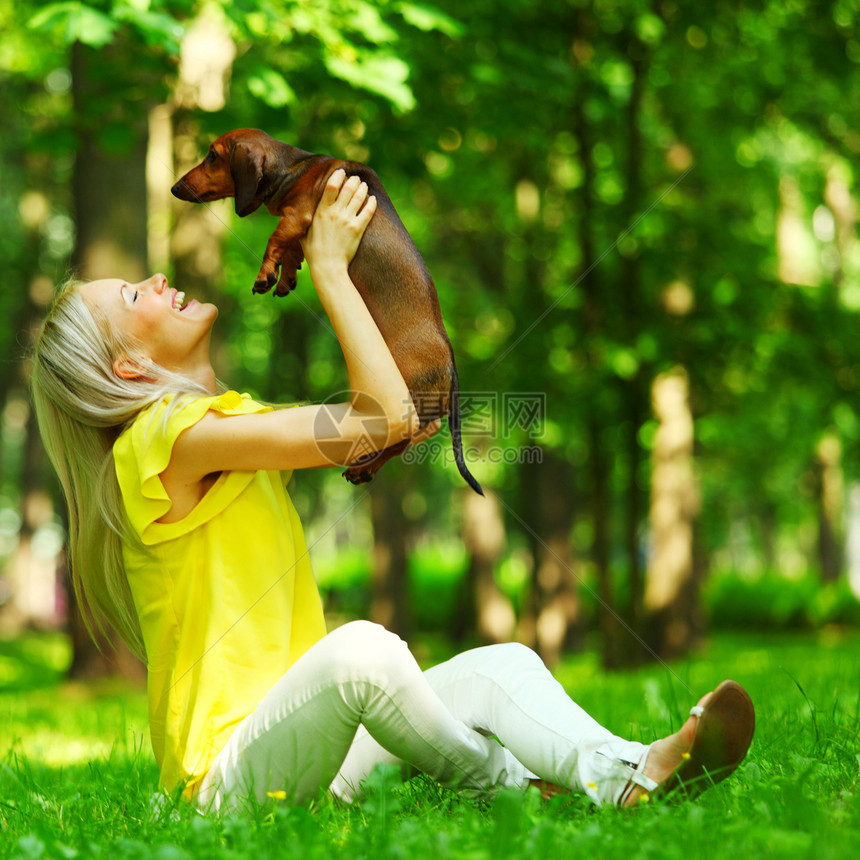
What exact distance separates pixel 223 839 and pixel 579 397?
6.15 metres

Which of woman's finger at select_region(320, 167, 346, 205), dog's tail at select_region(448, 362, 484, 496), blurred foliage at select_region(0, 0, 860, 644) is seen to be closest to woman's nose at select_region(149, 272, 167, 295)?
woman's finger at select_region(320, 167, 346, 205)

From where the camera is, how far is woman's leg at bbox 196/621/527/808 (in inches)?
89.3

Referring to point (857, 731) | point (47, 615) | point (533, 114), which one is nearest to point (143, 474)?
point (857, 731)

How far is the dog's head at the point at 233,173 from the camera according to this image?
9.62ft

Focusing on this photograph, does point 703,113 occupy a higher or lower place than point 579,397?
higher

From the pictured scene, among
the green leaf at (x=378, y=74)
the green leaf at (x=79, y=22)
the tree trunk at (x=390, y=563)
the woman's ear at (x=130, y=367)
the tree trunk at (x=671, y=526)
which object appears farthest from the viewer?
the tree trunk at (x=390, y=563)

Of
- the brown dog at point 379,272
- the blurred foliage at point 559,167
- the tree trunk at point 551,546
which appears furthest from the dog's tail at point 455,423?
the tree trunk at point 551,546

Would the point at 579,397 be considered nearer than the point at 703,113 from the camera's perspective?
Yes

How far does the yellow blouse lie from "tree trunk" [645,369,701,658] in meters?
7.56

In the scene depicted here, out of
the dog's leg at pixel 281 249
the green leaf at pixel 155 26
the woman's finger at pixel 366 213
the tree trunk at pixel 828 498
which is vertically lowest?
the tree trunk at pixel 828 498

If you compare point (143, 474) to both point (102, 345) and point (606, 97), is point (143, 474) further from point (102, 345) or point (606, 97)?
point (606, 97)

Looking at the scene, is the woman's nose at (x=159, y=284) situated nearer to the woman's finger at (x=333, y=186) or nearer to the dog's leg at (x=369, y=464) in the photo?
the woman's finger at (x=333, y=186)

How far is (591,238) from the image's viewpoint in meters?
8.45

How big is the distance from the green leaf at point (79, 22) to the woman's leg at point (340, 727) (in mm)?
3440
